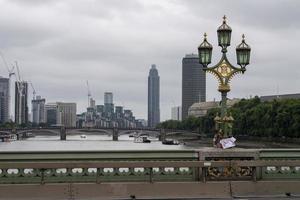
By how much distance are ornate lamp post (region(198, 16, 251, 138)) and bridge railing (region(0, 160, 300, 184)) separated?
6.17 ft

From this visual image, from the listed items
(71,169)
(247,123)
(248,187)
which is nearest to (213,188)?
(248,187)

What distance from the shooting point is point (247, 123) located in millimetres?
172625

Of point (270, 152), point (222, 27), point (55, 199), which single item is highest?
point (222, 27)

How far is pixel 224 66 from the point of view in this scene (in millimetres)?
21547

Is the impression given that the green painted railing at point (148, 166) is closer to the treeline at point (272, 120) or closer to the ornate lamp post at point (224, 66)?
the ornate lamp post at point (224, 66)

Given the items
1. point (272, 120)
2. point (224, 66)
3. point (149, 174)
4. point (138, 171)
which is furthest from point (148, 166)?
point (272, 120)

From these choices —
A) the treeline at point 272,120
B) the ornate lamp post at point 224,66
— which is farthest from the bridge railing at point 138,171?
the treeline at point 272,120

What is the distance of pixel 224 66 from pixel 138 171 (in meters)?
4.87

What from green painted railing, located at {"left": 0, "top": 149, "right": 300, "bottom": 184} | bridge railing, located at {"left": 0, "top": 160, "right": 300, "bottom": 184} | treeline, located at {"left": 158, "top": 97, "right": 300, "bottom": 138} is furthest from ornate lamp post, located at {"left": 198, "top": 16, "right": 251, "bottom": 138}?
treeline, located at {"left": 158, "top": 97, "right": 300, "bottom": 138}

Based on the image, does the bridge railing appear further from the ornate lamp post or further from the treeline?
the treeline

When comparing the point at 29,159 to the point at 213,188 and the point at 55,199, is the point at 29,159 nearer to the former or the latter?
the point at 55,199

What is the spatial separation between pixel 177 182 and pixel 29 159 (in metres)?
4.49

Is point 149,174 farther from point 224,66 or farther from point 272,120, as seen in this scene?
point 272,120

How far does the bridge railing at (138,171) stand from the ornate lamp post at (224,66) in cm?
188
